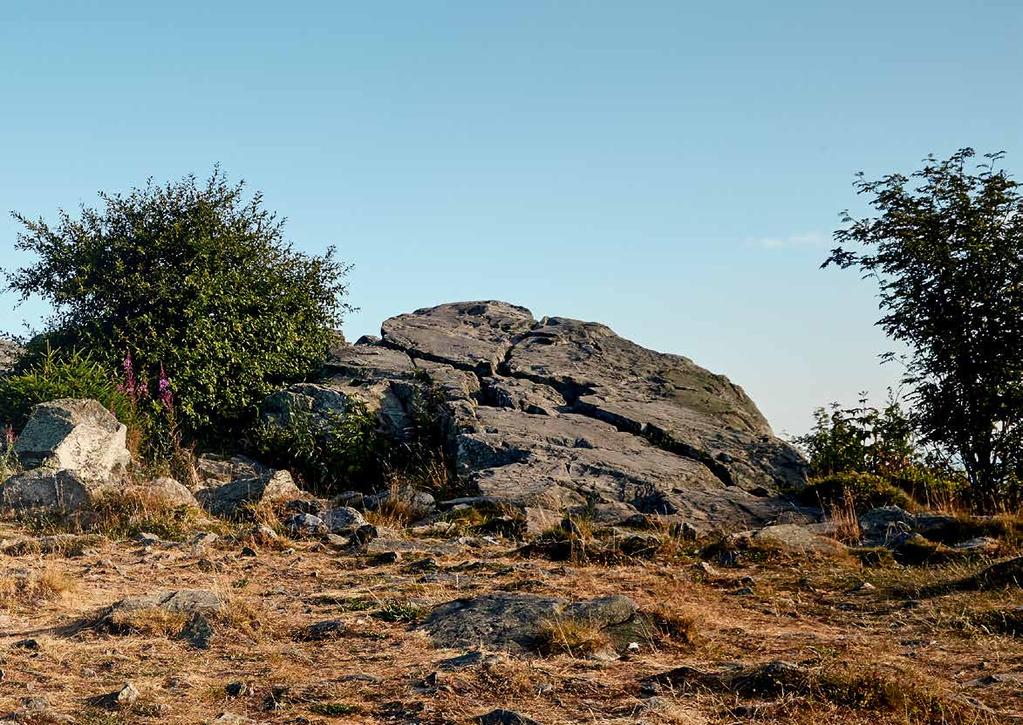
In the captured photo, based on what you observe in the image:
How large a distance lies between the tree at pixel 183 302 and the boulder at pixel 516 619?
379 inches

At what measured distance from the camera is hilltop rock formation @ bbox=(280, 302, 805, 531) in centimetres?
1366

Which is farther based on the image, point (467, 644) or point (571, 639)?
→ point (467, 644)

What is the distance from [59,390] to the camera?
15.3m

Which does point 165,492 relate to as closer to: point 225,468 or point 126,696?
point 225,468

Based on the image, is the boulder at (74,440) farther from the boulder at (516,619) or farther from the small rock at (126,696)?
the small rock at (126,696)

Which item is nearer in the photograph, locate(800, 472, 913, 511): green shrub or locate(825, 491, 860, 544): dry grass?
locate(825, 491, 860, 544): dry grass

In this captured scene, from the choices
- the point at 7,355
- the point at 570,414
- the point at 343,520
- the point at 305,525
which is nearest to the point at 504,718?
the point at 305,525

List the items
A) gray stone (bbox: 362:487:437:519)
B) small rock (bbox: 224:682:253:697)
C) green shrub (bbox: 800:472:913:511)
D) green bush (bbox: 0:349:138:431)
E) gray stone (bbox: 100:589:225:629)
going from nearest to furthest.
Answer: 1. small rock (bbox: 224:682:253:697)
2. gray stone (bbox: 100:589:225:629)
3. gray stone (bbox: 362:487:437:519)
4. green shrub (bbox: 800:472:913:511)
5. green bush (bbox: 0:349:138:431)

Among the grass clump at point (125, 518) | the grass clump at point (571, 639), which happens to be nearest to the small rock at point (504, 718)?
the grass clump at point (571, 639)

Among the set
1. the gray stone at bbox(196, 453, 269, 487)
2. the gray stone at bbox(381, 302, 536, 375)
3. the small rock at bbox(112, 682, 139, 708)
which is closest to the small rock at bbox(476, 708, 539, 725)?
the small rock at bbox(112, 682, 139, 708)

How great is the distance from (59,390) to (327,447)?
13.0 ft

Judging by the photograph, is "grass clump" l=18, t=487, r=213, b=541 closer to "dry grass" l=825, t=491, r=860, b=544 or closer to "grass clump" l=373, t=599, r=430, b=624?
"grass clump" l=373, t=599, r=430, b=624

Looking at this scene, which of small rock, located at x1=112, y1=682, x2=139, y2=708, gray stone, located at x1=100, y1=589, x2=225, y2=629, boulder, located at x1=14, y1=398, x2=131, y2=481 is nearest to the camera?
small rock, located at x1=112, y1=682, x2=139, y2=708

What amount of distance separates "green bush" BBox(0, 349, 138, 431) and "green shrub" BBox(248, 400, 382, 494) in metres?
2.10
